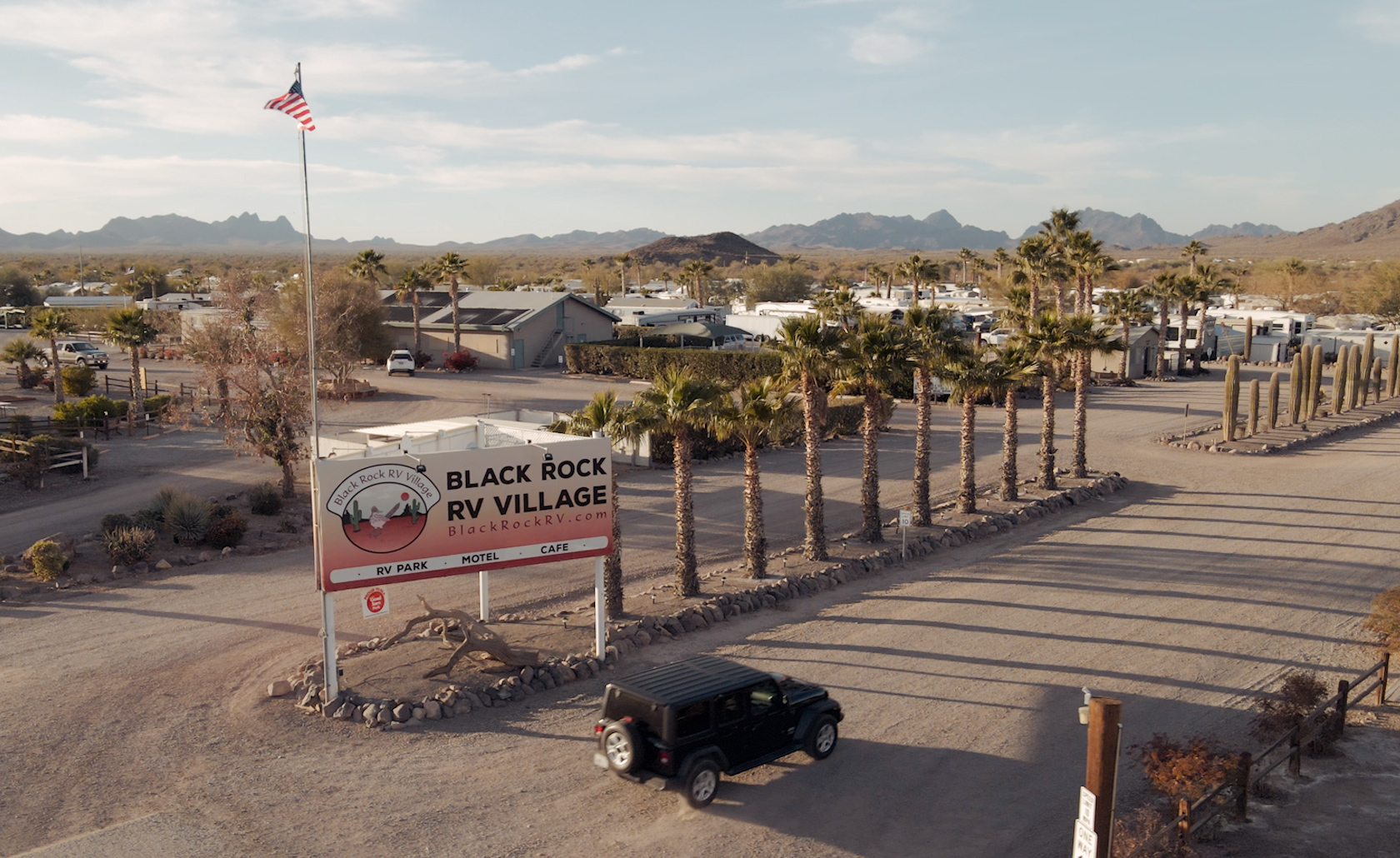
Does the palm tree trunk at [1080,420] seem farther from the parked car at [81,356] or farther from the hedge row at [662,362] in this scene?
the parked car at [81,356]

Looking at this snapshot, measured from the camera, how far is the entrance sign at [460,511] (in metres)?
14.5

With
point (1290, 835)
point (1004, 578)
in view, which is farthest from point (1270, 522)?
point (1290, 835)

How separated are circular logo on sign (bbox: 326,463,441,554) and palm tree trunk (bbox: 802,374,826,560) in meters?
9.16

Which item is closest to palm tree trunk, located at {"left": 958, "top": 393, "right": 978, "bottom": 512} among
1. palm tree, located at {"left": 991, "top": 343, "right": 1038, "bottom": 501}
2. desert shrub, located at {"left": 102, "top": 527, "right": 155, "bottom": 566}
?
palm tree, located at {"left": 991, "top": 343, "right": 1038, "bottom": 501}

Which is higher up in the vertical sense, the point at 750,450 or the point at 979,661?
the point at 750,450

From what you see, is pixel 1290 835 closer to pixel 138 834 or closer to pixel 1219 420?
pixel 138 834

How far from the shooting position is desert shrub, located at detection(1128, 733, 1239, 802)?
1150cm

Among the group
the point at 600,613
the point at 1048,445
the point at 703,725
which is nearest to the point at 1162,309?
the point at 1048,445

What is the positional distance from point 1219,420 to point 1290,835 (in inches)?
1479

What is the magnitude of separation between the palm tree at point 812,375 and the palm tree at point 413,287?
1677 inches

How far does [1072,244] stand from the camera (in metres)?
52.3

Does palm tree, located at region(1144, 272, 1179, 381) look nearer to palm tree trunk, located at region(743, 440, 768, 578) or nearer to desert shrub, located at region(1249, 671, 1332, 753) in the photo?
palm tree trunk, located at region(743, 440, 768, 578)

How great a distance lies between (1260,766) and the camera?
42.5ft

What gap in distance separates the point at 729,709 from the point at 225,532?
51.9 ft
